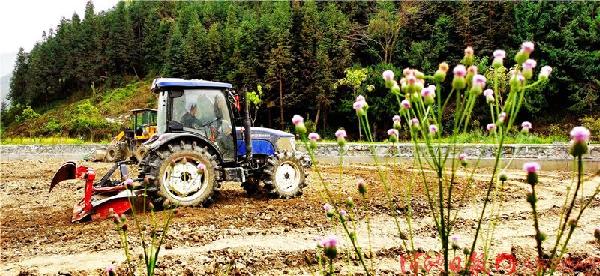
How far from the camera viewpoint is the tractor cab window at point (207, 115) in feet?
22.5

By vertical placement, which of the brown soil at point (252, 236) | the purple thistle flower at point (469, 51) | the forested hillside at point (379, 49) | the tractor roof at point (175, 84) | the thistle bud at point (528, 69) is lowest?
the brown soil at point (252, 236)

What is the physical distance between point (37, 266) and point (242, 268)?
1.70 metres

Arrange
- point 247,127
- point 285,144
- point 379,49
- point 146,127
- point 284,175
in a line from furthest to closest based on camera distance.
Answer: point 379,49 → point 285,144 → point 146,127 → point 284,175 → point 247,127

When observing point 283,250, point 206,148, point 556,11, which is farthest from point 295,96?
point 283,250

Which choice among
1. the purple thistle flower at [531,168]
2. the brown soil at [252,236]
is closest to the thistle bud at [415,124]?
the purple thistle flower at [531,168]

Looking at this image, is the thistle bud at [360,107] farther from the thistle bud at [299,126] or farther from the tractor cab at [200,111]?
the tractor cab at [200,111]

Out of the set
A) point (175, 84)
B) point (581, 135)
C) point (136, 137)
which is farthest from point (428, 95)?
point (136, 137)

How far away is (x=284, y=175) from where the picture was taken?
7438 millimetres

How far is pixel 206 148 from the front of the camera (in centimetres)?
666

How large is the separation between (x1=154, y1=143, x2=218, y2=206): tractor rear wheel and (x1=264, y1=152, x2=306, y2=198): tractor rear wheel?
892 millimetres

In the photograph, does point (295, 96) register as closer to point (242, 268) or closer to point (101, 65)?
point (242, 268)

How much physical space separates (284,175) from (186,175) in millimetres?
1535

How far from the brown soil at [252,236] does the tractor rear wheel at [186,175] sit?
195 millimetres

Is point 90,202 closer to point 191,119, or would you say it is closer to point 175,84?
point 191,119
